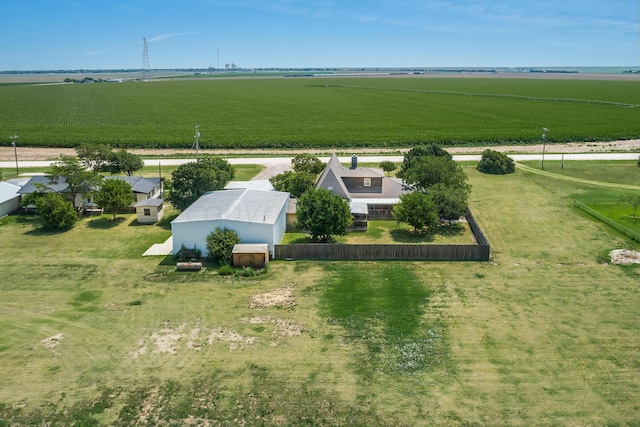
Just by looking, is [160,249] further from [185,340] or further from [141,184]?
[141,184]

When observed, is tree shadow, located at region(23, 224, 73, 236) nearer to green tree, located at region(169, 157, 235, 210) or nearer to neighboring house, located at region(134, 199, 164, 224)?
neighboring house, located at region(134, 199, 164, 224)

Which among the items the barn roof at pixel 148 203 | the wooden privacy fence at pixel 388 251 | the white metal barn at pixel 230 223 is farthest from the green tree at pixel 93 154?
the wooden privacy fence at pixel 388 251

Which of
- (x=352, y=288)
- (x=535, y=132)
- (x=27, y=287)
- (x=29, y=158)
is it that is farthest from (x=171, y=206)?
(x=535, y=132)

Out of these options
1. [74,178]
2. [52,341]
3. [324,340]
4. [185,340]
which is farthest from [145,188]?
[324,340]

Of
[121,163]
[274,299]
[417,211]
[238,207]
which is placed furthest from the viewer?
[121,163]

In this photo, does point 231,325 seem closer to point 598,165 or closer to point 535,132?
point 598,165

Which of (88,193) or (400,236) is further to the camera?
(88,193)

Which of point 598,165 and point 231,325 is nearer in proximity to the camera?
point 231,325
